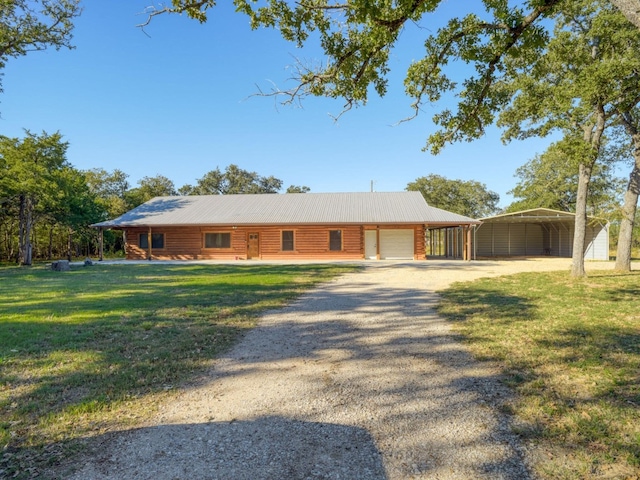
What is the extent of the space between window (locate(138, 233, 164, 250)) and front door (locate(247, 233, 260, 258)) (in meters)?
6.34

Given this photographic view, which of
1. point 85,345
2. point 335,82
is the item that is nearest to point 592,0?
point 335,82

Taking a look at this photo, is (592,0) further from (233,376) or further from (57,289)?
(57,289)

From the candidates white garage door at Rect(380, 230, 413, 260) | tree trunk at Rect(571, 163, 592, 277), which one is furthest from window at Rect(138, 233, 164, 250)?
tree trunk at Rect(571, 163, 592, 277)

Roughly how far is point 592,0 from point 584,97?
4985mm

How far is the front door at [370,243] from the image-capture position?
24391mm

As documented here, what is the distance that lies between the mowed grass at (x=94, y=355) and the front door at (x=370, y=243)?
610 inches

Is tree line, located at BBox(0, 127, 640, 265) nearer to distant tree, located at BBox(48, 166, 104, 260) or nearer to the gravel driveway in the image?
distant tree, located at BBox(48, 166, 104, 260)

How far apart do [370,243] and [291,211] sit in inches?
239

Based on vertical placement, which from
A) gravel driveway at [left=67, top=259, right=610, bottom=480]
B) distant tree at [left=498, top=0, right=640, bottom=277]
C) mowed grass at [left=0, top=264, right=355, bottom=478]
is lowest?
gravel driveway at [left=67, top=259, right=610, bottom=480]

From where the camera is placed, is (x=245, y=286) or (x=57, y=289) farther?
(x=245, y=286)

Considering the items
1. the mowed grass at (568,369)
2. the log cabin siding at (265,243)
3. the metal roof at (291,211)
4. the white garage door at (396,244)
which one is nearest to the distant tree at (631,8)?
the mowed grass at (568,369)

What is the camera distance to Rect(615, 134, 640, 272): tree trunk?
46.4 feet

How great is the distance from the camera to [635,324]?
5844 millimetres

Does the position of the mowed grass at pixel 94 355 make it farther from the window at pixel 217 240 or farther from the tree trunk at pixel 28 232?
the tree trunk at pixel 28 232
